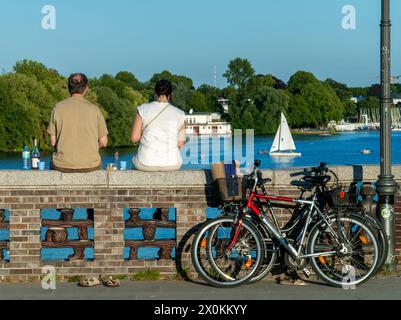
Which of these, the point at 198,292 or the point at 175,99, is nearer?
the point at 198,292

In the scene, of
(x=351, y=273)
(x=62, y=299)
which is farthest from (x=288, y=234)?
(x=62, y=299)

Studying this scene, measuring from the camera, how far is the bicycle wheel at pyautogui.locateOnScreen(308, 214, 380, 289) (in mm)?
8344

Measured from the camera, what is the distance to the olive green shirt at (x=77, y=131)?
870 cm

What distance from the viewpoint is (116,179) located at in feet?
29.3

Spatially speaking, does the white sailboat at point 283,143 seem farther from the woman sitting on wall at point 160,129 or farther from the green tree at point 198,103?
the woman sitting on wall at point 160,129

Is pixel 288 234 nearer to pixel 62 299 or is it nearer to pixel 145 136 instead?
pixel 145 136

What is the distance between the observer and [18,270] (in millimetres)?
8969

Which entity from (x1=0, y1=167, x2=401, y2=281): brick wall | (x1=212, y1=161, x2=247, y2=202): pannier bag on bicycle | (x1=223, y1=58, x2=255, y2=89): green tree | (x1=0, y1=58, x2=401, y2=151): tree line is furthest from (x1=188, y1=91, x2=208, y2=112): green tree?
(x1=212, y1=161, x2=247, y2=202): pannier bag on bicycle

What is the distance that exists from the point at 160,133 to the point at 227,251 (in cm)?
130

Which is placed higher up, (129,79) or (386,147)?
(129,79)

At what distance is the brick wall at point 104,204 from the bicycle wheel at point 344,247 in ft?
2.19

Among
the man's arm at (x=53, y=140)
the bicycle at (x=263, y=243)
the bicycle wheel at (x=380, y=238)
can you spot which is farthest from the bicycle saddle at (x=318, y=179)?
the man's arm at (x=53, y=140)

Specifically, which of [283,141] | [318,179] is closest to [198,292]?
[318,179]

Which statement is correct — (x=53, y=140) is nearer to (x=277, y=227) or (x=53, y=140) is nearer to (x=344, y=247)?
(x=277, y=227)
